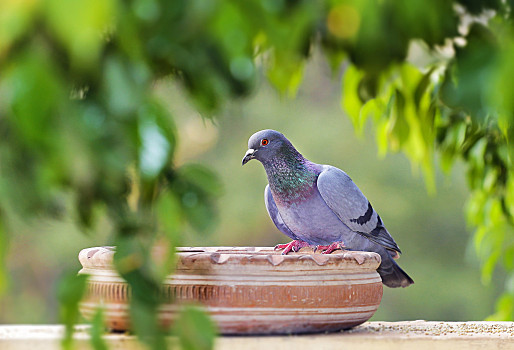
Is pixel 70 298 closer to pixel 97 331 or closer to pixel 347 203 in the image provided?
pixel 97 331

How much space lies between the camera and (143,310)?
48 centimetres

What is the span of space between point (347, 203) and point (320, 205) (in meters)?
0.06

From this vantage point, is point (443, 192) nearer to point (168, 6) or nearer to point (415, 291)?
point (415, 291)

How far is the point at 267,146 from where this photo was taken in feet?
4.75

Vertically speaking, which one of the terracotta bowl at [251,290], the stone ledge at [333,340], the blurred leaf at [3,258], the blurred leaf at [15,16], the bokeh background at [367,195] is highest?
the blurred leaf at [15,16]

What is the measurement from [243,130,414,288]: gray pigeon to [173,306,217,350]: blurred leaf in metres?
0.93

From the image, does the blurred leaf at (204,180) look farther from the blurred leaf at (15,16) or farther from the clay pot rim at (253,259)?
the clay pot rim at (253,259)

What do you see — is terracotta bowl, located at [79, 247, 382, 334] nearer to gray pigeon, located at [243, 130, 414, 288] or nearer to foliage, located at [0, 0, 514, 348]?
gray pigeon, located at [243, 130, 414, 288]

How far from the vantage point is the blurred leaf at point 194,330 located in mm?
478

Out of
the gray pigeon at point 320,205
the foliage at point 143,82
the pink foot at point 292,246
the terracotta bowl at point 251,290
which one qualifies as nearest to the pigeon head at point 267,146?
the gray pigeon at point 320,205

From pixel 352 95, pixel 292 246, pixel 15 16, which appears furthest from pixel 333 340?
pixel 15 16

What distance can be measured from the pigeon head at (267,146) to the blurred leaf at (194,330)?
0.96 meters

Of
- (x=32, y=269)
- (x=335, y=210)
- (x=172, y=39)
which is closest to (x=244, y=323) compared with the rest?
(x=335, y=210)

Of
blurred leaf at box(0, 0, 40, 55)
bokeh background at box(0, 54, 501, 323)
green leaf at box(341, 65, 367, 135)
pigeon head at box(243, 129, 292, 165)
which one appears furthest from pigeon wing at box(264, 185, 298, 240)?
bokeh background at box(0, 54, 501, 323)
